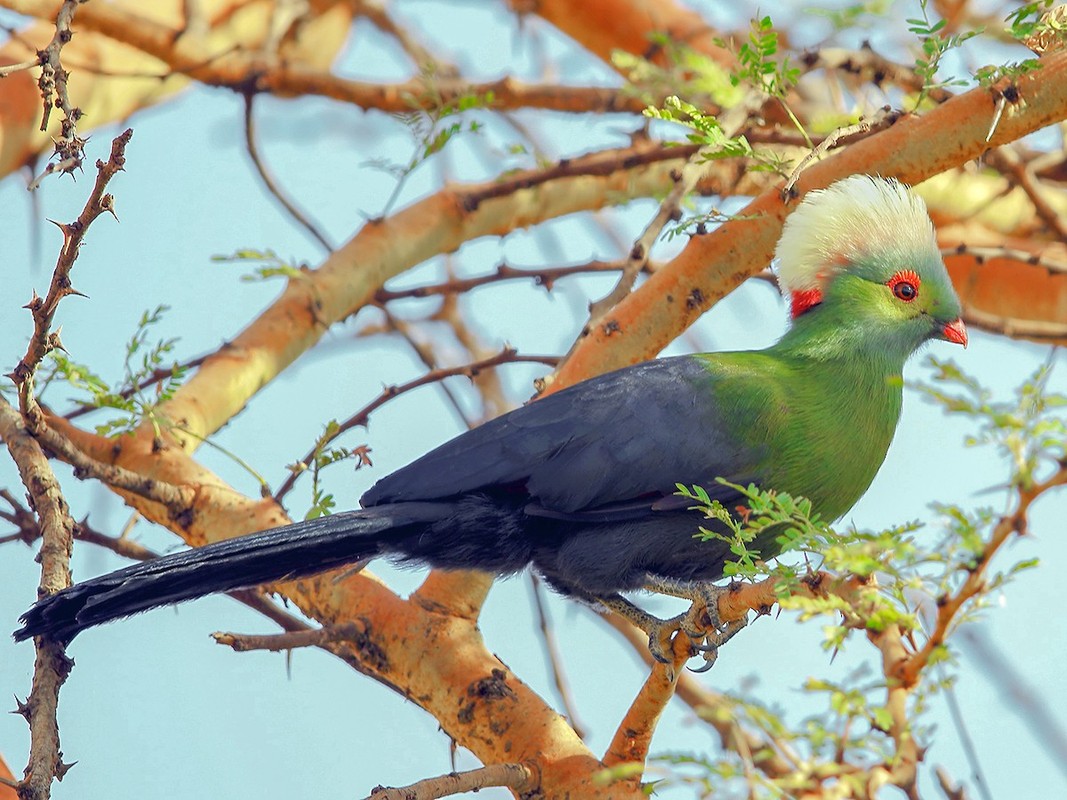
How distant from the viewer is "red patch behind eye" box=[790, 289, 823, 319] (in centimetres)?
413

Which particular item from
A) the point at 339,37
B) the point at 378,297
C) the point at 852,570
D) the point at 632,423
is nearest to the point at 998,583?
the point at 852,570

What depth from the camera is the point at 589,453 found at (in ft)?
11.9

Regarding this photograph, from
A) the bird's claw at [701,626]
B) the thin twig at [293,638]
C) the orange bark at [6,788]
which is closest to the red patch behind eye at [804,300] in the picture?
the bird's claw at [701,626]

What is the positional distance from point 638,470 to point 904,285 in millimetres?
1167

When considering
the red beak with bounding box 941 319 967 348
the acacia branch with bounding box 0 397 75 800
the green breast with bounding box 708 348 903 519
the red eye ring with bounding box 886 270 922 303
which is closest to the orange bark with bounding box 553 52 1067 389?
the green breast with bounding box 708 348 903 519

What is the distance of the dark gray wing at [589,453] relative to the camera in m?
3.59

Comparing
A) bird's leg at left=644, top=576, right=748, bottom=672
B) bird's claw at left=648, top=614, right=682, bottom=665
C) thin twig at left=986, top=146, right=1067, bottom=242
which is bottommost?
bird's leg at left=644, top=576, right=748, bottom=672

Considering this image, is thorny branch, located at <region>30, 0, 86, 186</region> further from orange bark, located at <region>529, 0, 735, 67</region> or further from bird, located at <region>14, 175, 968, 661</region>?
orange bark, located at <region>529, 0, 735, 67</region>

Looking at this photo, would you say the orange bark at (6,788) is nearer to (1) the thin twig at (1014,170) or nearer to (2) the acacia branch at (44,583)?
(2) the acacia branch at (44,583)

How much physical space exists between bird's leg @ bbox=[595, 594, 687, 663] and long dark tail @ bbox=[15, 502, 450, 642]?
604 mm

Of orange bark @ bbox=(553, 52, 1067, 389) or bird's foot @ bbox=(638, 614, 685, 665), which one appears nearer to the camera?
bird's foot @ bbox=(638, 614, 685, 665)

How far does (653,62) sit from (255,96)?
2.01 metres

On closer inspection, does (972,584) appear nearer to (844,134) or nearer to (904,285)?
(844,134)

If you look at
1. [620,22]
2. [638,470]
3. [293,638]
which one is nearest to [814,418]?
[638,470]
